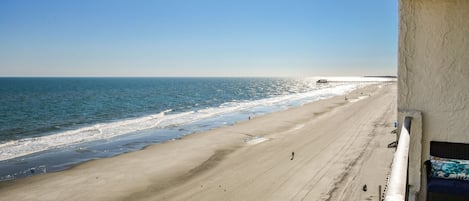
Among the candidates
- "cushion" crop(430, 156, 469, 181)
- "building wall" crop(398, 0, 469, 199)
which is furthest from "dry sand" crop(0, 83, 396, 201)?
"building wall" crop(398, 0, 469, 199)

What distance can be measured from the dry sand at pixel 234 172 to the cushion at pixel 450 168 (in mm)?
5950

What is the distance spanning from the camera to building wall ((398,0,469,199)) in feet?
13.8

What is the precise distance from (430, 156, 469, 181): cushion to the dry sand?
595 centimetres

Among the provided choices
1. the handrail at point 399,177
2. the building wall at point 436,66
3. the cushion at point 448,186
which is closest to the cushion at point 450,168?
the cushion at point 448,186

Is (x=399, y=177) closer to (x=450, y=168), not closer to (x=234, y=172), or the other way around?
(x=450, y=168)

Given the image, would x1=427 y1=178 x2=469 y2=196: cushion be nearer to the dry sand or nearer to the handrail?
the handrail

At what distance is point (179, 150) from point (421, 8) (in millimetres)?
15293

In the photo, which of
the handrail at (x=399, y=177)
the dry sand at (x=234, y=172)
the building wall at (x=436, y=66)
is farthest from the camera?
the dry sand at (x=234, y=172)

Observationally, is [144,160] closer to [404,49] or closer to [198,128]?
[198,128]

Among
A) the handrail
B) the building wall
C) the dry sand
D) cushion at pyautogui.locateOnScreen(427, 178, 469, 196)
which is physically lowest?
the dry sand

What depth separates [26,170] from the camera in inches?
603

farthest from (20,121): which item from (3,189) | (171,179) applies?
(171,179)

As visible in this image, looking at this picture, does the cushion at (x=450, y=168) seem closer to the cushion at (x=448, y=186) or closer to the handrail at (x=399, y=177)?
the cushion at (x=448, y=186)

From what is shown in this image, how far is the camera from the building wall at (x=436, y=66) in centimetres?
421
